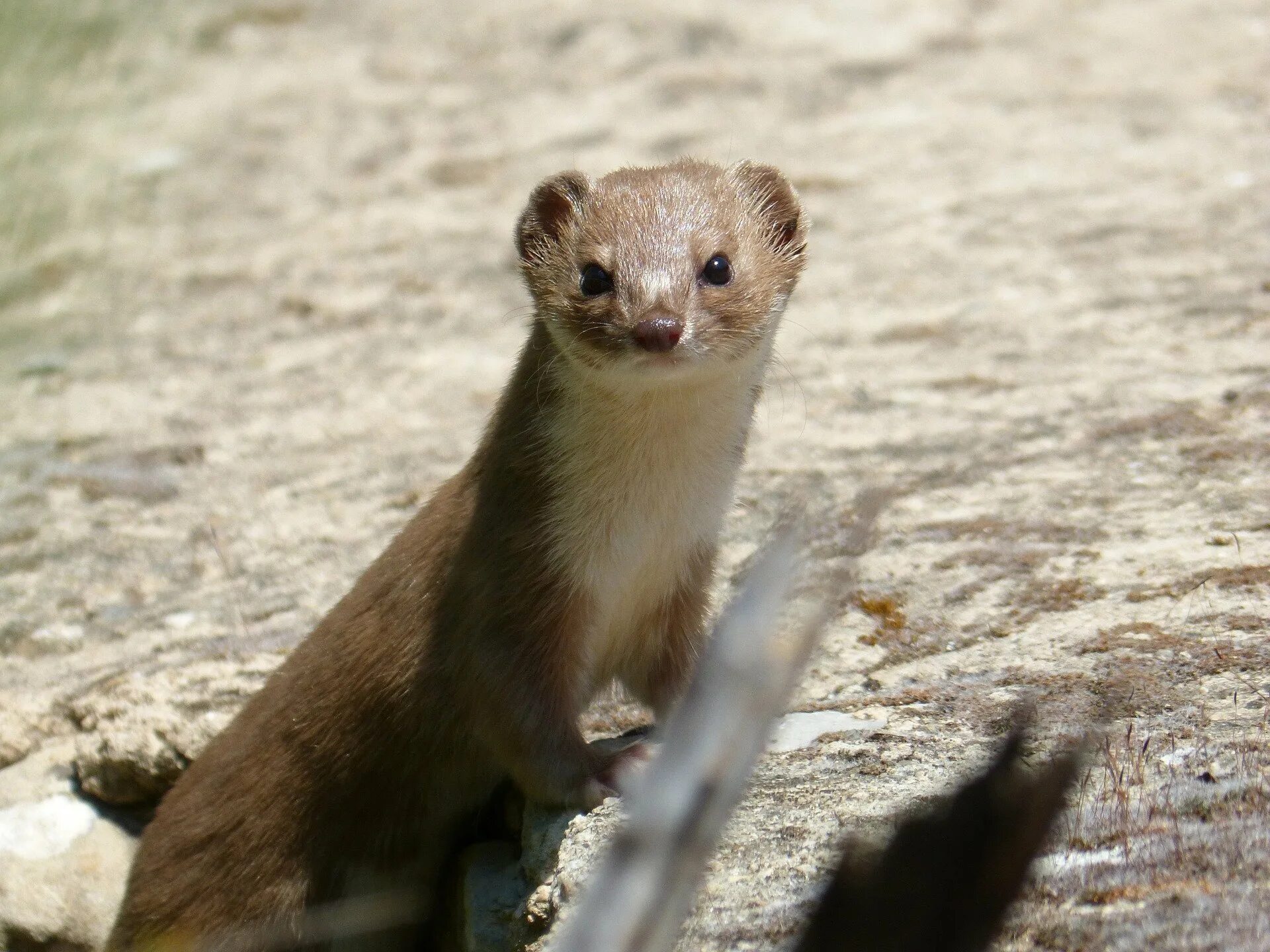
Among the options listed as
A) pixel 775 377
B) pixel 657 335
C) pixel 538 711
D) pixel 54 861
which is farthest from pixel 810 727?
pixel 775 377

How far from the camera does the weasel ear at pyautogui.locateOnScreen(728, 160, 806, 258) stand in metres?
4.27

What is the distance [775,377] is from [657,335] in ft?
9.01

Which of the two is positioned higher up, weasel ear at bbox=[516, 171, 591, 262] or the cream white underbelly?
weasel ear at bbox=[516, 171, 591, 262]

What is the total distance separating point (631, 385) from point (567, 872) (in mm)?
1188

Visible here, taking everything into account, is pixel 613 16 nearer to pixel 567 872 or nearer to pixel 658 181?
pixel 658 181

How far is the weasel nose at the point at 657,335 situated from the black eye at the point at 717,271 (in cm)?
40

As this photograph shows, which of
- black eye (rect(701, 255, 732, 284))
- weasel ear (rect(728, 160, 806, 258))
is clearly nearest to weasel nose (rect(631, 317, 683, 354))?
black eye (rect(701, 255, 732, 284))

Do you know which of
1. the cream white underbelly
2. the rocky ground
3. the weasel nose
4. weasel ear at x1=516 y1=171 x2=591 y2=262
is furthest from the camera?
weasel ear at x1=516 y1=171 x2=591 y2=262

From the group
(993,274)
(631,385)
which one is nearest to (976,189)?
(993,274)

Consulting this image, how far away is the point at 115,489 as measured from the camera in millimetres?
5812

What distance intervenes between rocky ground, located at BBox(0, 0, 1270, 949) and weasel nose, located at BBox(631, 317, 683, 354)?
927mm

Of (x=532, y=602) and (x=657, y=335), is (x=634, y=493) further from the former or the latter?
(x=657, y=335)

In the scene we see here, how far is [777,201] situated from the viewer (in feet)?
14.1

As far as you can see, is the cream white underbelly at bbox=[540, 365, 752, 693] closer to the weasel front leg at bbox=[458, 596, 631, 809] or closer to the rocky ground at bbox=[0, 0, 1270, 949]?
the weasel front leg at bbox=[458, 596, 631, 809]
